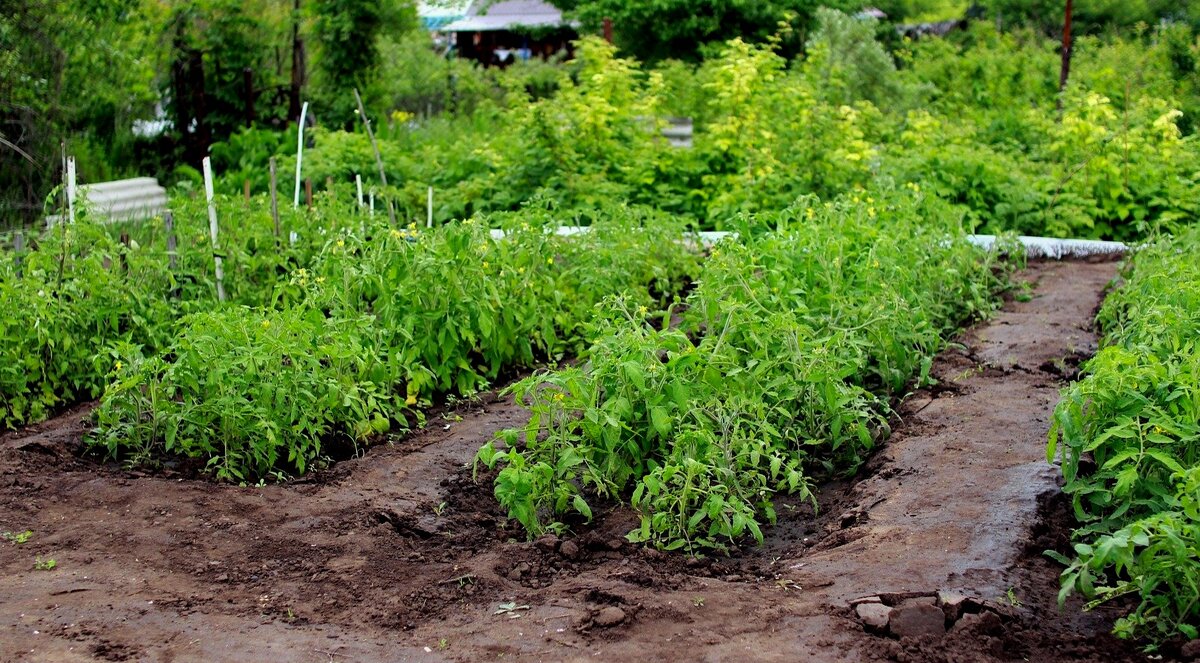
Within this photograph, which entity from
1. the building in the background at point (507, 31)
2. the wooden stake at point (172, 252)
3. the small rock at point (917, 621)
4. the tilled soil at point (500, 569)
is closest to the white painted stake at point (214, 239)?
the wooden stake at point (172, 252)

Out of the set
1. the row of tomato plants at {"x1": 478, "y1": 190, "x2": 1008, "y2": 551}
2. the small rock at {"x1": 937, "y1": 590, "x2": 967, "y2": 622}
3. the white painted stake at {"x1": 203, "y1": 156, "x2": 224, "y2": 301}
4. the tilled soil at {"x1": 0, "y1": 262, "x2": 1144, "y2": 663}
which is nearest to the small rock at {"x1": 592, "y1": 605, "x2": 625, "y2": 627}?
the tilled soil at {"x1": 0, "y1": 262, "x2": 1144, "y2": 663}

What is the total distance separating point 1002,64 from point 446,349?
14.3 meters

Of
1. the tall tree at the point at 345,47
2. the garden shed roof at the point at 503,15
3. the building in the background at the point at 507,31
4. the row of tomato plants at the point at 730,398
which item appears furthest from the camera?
the garden shed roof at the point at 503,15

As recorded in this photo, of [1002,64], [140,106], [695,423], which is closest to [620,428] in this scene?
[695,423]

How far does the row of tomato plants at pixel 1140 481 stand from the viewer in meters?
3.39

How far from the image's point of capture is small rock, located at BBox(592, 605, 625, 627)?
142 inches

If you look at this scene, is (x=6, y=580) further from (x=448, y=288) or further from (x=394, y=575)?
(x=448, y=288)

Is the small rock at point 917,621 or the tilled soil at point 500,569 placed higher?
the small rock at point 917,621

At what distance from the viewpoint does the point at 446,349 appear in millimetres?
6066

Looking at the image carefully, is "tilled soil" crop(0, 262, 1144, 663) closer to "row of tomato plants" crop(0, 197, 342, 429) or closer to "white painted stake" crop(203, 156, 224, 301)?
"row of tomato plants" crop(0, 197, 342, 429)

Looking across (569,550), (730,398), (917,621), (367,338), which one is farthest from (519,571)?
(367,338)

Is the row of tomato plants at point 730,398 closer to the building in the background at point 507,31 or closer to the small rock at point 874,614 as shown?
the small rock at point 874,614

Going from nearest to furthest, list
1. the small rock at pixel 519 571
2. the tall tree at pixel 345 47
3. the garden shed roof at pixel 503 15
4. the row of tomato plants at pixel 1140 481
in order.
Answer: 1. the row of tomato plants at pixel 1140 481
2. the small rock at pixel 519 571
3. the tall tree at pixel 345 47
4. the garden shed roof at pixel 503 15

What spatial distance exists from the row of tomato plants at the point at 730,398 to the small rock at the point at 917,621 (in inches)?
28.5
